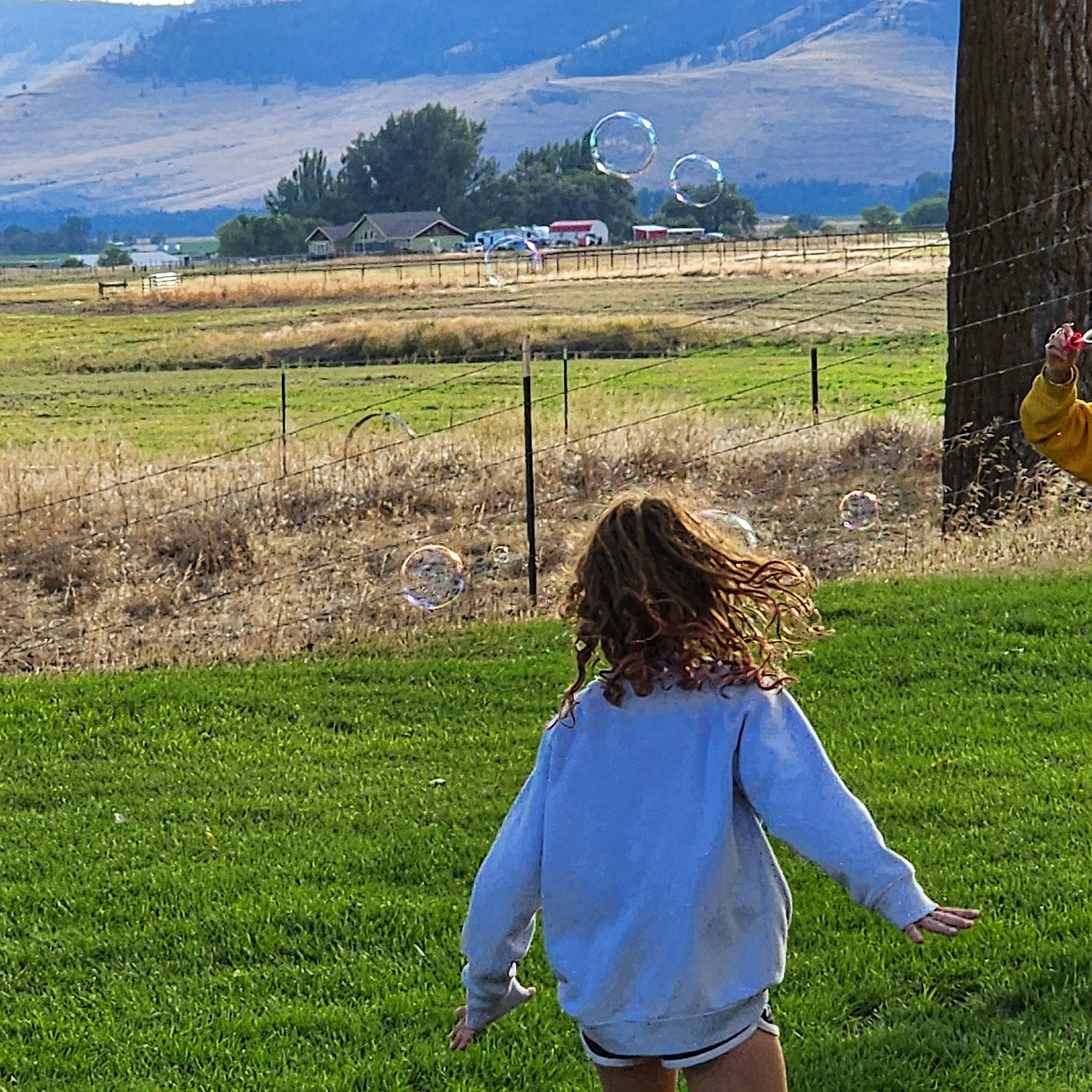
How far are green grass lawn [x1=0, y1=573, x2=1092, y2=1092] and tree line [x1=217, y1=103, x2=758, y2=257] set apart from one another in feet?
317

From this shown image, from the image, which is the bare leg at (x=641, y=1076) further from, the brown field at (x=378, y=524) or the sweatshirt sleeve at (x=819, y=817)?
the brown field at (x=378, y=524)

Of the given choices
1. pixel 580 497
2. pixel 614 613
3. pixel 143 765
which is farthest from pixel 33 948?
pixel 580 497

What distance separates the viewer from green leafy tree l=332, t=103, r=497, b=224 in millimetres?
112688

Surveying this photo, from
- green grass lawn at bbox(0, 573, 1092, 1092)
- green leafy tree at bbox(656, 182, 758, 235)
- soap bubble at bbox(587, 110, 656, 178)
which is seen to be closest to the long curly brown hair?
green grass lawn at bbox(0, 573, 1092, 1092)

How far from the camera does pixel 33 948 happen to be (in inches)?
199

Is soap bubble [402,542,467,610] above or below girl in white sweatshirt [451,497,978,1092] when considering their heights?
below

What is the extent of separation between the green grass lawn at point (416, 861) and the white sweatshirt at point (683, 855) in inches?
55.5

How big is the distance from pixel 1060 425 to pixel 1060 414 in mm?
31

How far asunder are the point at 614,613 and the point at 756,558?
0.27 metres

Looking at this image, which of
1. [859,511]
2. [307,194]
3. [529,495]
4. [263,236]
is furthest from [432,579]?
[307,194]

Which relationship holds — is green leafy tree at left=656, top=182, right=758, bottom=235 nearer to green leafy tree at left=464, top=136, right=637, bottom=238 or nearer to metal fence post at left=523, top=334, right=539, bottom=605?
green leafy tree at left=464, top=136, right=637, bottom=238

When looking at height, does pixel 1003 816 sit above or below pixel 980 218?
below

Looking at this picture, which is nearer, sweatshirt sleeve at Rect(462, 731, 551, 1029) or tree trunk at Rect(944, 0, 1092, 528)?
sweatshirt sleeve at Rect(462, 731, 551, 1029)

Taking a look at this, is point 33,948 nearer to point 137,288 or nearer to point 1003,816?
point 1003,816
